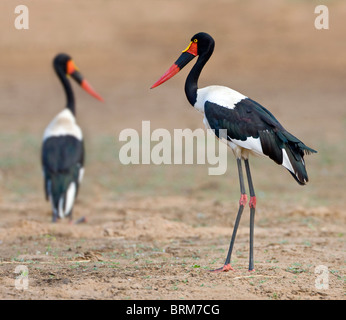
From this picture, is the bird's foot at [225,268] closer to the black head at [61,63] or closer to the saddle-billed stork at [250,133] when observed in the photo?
the saddle-billed stork at [250,133]

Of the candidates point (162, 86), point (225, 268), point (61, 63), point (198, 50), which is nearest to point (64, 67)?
point (61, 63)

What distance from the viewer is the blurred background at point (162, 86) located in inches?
402

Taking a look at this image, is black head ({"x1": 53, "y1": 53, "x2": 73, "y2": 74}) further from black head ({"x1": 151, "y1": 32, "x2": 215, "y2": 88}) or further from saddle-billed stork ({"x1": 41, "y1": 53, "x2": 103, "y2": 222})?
black head ({"x1": 151, "y1": 32, "x2": 215, "y2": 88})

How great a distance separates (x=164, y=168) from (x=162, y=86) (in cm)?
698

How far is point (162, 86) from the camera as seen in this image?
17.8 m

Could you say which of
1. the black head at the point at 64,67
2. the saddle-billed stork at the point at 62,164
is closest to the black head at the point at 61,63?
the black head at the point at 64,67

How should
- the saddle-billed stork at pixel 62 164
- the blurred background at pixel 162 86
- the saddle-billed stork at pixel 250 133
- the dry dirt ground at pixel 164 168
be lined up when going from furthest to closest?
1. the blurred background at pixel 162 86
2. the saddle-billed stork at pixel 62 164
3. the saddle-billed stork at pixel 250 133
4. the dry dirt ground at pixel 164 168

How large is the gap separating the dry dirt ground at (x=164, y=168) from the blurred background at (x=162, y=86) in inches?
1.8

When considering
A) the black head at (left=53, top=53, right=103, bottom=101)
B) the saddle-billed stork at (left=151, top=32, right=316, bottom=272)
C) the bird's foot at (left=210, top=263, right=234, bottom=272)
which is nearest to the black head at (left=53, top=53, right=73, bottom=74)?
the black head at (left=53, top=53, right=103, bottom=101)

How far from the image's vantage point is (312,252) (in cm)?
575

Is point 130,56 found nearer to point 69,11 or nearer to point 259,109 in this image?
point 69,11

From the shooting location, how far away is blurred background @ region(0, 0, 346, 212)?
10.2 metres

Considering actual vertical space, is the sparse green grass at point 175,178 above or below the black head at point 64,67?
below

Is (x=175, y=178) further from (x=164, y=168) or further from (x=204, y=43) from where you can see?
(x=204, y=43)
